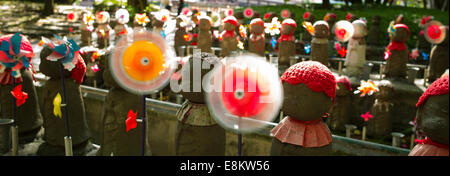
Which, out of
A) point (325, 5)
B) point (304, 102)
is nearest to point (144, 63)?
point (304, 102)

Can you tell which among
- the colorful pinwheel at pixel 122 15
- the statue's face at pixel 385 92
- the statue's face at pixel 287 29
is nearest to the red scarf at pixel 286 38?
the statue's face at pixel 287 29

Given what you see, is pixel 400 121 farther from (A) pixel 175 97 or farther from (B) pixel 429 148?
(B) pixel 429 148

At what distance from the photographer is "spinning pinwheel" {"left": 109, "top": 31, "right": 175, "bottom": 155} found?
2.46 metres

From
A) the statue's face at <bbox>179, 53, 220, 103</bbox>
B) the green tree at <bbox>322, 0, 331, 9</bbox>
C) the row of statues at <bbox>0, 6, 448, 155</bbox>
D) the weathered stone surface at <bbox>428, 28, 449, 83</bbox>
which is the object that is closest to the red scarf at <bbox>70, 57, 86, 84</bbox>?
the row of statues at <bbox>0, 6, 448, 155</bbox>

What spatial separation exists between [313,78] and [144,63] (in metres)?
1.08

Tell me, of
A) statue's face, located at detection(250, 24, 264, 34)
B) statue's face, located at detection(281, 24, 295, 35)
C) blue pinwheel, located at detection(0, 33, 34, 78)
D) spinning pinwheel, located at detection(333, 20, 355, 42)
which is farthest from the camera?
statue's face, located at detection(250, 24, 264, 34)

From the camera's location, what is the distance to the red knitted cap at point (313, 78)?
2.20 metres

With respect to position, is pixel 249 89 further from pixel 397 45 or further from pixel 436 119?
pixel 397 45

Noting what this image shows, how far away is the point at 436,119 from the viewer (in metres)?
1.92

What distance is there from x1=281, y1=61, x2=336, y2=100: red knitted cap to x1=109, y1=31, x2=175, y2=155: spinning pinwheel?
84cm

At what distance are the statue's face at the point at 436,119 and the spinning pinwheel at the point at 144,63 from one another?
1.58 meters

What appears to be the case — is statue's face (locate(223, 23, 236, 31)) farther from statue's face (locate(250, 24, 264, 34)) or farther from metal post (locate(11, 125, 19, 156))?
metal post (locate(11, 125, 19, 156))

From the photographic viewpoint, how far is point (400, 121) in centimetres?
534

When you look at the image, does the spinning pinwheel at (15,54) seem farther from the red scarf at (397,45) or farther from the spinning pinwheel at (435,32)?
the spinning pinwheel at (435,32)
